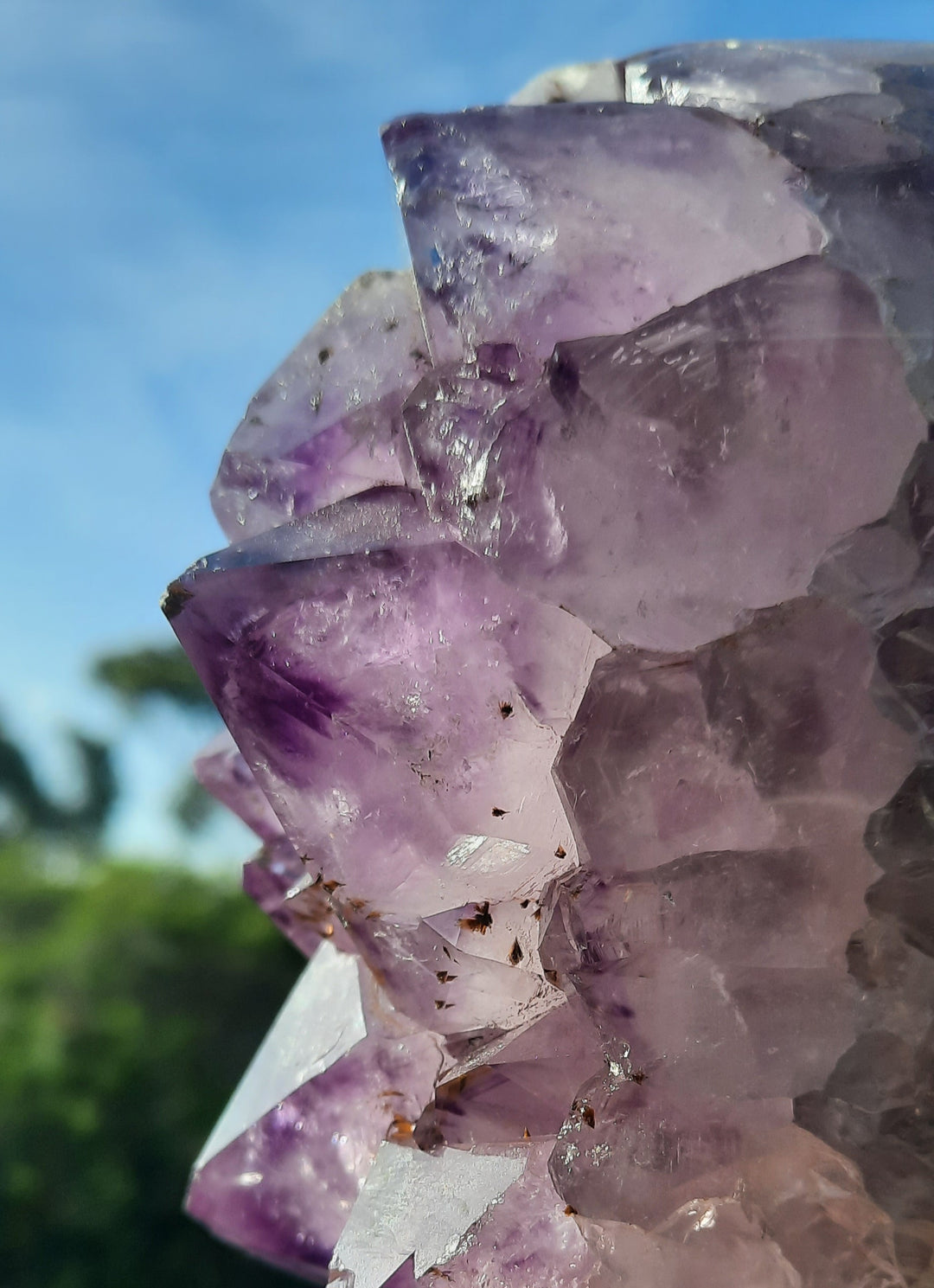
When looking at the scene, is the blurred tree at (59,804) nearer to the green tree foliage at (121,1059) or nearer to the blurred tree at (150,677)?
the blurred tree at (150,677)

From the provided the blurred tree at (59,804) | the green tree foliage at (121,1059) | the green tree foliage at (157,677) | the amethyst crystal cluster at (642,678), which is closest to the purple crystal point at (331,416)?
the amethyst crystal cluster at (642,678)

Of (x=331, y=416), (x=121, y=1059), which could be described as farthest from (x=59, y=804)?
(x=331, y=416)

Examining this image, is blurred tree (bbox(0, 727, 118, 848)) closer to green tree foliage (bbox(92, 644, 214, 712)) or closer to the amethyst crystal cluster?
green tree foliage (bbox(92, 644, 214, 712))

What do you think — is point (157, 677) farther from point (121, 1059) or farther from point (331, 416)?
point (331, 416)

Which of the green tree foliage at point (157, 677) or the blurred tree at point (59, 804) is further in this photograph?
the green tree foliage at point (157, 677)

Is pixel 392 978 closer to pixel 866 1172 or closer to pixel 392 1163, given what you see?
pixel 392 1163
